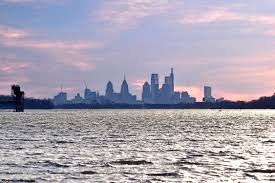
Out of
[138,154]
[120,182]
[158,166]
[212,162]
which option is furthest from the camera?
[138,154]

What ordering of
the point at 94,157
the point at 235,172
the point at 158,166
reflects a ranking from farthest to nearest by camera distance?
the point at 94,157, the point at 158,166, the point at 235,172

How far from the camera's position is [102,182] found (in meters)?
35.0

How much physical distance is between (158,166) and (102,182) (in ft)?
30.7

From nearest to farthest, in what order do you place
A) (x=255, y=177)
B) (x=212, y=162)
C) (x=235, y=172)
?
(x=255, y=177), (x=235, y=172), (x=212, y=162)

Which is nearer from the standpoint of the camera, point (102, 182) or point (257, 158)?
point (102, 182)

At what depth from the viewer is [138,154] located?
54.5m

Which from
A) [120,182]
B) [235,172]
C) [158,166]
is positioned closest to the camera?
[120,182]

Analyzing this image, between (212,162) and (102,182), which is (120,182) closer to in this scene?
(102,182)

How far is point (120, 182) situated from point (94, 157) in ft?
53.5

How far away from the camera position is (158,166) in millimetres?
43469

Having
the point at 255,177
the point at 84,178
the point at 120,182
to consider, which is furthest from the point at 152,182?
the point at 255,177

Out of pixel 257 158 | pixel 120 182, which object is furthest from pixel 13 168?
pixel 257 158

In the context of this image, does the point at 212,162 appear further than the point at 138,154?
No

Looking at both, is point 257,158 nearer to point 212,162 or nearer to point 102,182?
point 212,162
